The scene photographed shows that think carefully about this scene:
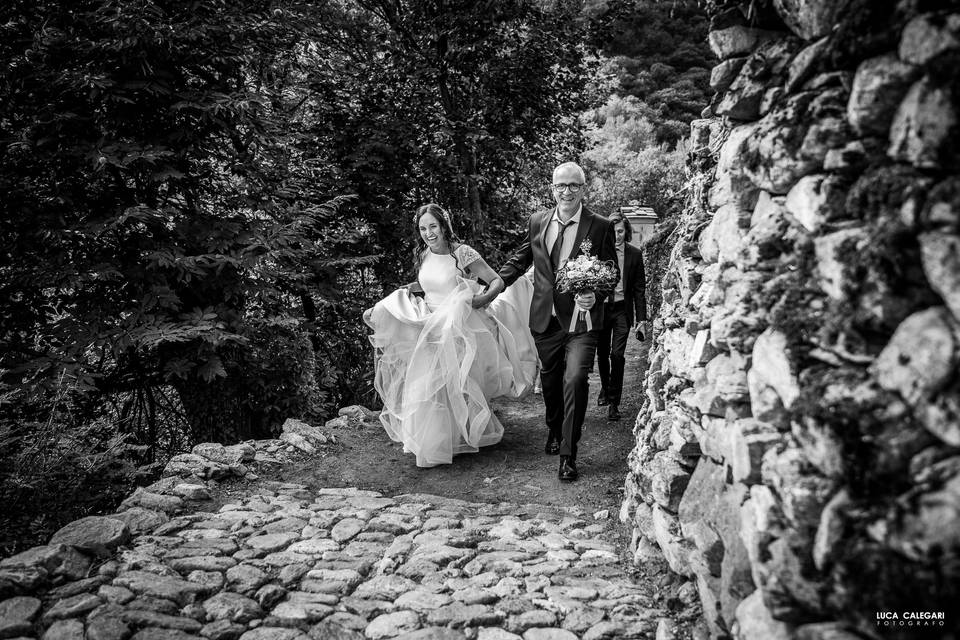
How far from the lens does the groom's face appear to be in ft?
17.1

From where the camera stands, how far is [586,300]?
505 centimetres

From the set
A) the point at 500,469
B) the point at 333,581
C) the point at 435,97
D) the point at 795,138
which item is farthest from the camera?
the point at 435,97

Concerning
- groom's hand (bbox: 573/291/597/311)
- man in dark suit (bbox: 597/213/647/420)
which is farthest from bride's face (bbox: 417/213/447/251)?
man in dark suit (bbox: 597/213/647/420)

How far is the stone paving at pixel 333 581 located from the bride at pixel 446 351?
139 centimetres

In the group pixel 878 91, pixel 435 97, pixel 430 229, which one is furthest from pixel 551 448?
pixel 435 97

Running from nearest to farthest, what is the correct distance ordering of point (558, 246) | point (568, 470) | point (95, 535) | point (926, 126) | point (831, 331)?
point (926, 126) < point (831, 331) < point (95, 535) < point (568, 470) < point (558, 246)

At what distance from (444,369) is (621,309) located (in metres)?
2.27

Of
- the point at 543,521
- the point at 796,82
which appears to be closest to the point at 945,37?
the point at 796,82

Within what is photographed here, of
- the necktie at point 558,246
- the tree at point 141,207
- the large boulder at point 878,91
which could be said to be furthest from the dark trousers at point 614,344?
the large boulder at point 878,91

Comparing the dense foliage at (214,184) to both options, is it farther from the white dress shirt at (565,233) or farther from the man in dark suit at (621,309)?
the man in dark suit at (621,309)

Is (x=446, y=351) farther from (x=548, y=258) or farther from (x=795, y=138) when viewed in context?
(x=795, y=138)

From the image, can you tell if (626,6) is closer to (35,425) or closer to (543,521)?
(543,521)

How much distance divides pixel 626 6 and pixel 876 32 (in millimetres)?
8283

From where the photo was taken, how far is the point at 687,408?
296cm
